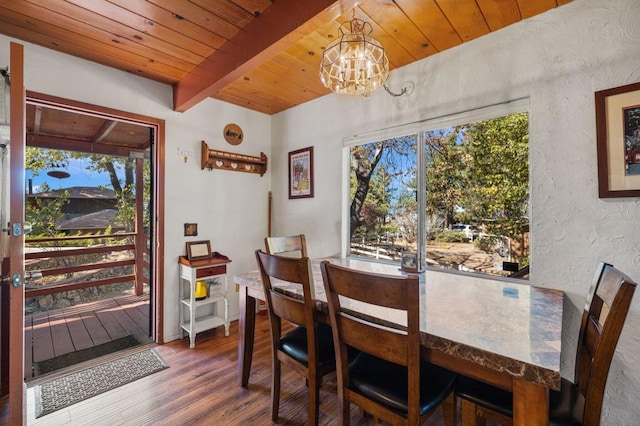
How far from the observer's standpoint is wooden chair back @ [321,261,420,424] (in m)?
0.96

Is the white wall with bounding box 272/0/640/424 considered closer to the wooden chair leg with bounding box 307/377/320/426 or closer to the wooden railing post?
the wooden chair leg with bounding box 307/377/320/426

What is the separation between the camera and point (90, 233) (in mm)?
4316

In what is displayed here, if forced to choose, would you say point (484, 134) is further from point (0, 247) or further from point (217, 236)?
point (0, 247)

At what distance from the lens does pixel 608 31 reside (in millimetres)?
1483

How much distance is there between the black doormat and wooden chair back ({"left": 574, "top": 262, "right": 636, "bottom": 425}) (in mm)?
3150

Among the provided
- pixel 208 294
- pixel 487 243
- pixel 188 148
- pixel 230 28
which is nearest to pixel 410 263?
pixel 487 243

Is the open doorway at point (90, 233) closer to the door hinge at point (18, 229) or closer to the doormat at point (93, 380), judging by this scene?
the doormat at point (93, 380)

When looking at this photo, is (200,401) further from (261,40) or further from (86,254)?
(86,254)

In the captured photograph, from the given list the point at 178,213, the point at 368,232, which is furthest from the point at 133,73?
the point at 368,232

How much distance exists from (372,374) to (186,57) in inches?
97.1

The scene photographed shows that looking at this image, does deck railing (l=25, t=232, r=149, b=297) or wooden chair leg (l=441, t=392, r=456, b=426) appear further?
deck railing (l=25, t=232, r=149, b=297)

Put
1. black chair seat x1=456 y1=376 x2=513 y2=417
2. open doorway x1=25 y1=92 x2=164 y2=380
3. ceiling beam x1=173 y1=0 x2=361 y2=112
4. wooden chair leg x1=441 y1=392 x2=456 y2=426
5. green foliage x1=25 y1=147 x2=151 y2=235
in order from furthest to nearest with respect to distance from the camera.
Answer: green foliage x1=25 y1=147 x2=151 y2=235 → open doorway x1=25 y1=92 x2=164 y2=380 → ceiling beam x1=173 y1=0 x2=361 y2=112 → wooden chair leg x1=441 y1=392 x2=456 y2=426 → black chair seat x1=456 y1=376 x2=513 y2=417

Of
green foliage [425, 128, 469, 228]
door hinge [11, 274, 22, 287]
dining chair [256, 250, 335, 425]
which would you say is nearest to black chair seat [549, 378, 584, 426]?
dining chair [256, 250, 335, 425]

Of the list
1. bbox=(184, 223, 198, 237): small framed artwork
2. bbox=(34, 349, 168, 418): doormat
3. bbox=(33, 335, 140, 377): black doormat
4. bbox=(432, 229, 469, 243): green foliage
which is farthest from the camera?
bbox=(184, 223, 198, 237): small framed artwork
